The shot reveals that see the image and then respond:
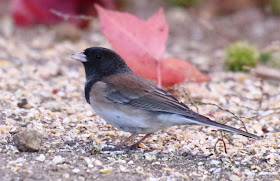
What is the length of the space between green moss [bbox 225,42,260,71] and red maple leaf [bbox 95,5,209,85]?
1054 mm

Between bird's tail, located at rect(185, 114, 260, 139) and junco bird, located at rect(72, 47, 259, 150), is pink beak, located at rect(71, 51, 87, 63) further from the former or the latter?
bird's tail, located at rect(185, 114, 260, 139)

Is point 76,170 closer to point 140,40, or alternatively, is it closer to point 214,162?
point 214,162

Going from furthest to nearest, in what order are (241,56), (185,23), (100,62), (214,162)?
(185,23)
(241,56)
(100,62)
(214,162)

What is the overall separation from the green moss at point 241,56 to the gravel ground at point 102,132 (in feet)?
0.32

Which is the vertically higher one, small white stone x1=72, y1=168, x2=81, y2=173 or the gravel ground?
the gravel ground

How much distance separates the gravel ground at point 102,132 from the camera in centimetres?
231

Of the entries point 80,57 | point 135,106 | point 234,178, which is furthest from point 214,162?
point 80,57

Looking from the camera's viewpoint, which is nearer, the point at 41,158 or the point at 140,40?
the point at 41,158

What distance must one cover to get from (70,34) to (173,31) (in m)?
1.29

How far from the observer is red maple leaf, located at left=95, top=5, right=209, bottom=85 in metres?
3.21

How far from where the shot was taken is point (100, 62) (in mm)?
2834

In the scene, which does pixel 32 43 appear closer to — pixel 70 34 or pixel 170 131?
pixel 70 34

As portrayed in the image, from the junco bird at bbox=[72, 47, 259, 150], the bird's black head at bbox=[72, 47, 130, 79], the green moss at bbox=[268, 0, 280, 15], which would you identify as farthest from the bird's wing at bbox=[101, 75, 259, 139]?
the green moss at bbox=[268, 0, 280, 15]

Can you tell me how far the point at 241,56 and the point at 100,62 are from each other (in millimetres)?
1771
